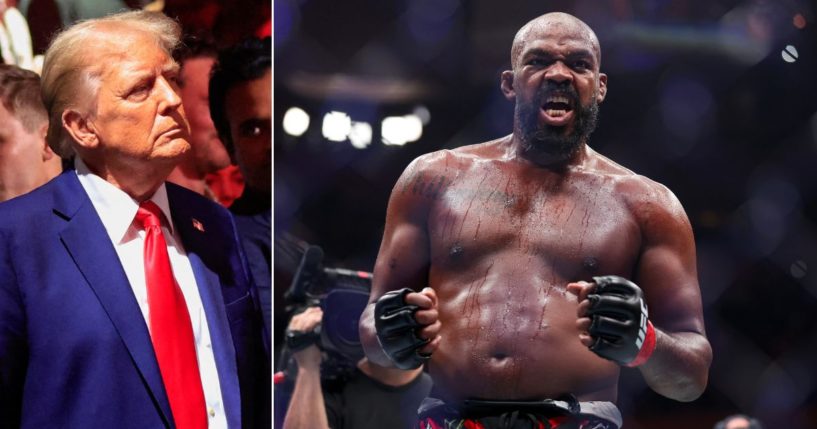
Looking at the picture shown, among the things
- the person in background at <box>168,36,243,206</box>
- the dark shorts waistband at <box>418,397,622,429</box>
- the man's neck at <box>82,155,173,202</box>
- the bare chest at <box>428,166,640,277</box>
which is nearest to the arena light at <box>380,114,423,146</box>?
the bare chest at <box>428,166,640,277</box>

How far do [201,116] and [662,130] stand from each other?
110cm

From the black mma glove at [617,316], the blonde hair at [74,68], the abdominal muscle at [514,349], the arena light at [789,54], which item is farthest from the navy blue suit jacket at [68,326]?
the arena light at [789,54]

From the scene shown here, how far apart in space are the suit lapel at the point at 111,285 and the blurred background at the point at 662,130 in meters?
0.43

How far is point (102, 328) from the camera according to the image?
197cm

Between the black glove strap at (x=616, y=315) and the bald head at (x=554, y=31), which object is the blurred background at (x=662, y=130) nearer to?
the bald head at (x=554, y=31)

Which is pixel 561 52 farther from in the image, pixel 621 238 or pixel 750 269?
pixel 750 269

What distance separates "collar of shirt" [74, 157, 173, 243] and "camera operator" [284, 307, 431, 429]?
18.0 inches

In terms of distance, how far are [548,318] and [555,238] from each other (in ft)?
0.58

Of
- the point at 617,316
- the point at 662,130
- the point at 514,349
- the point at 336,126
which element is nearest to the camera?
the point at 617,316

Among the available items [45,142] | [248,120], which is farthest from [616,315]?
[45,142]

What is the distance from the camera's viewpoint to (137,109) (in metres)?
2.09

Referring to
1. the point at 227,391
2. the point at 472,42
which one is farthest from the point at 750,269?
the point at 227,391

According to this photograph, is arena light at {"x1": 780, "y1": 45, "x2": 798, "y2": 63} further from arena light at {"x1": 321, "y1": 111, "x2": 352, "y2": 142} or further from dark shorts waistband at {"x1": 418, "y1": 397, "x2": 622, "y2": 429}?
arena light at {"x1": 321, "y1": 111, "x2": 352, "y2": 142}

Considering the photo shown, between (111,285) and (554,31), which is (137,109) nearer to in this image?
(111,285)
